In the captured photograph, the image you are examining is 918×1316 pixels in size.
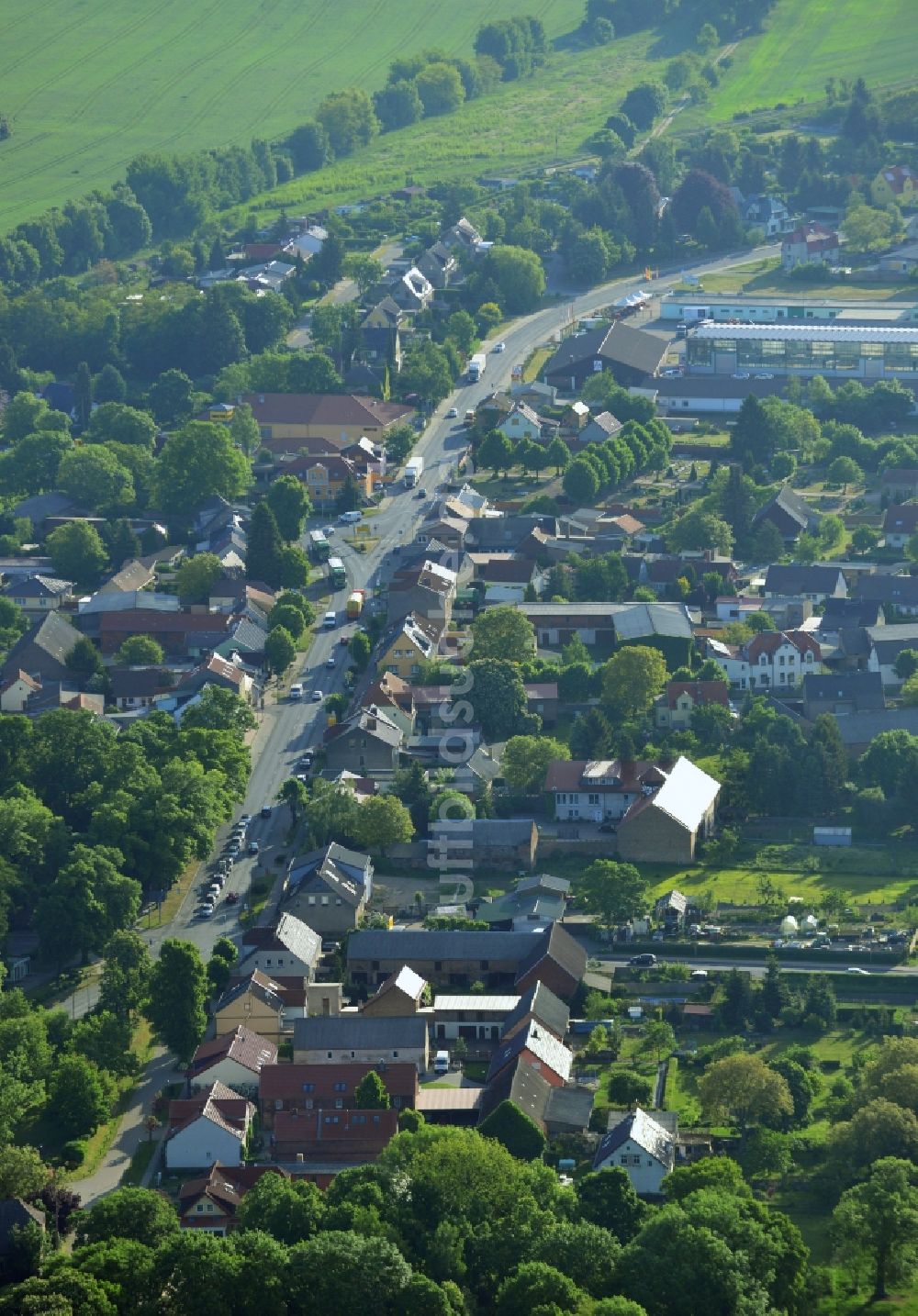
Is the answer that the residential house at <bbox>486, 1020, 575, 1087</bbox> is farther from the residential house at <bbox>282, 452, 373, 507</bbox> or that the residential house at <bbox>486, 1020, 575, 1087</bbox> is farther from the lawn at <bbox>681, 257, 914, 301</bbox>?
the lawn at <bbox>681, 257, 914, 301</bbox>

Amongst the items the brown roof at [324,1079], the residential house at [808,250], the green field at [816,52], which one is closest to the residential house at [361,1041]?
the brown roof at [324,1079]

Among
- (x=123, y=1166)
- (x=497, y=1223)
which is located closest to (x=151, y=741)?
(x=123, y=1166)

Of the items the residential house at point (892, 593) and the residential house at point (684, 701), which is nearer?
the residential house at point (684, 701)

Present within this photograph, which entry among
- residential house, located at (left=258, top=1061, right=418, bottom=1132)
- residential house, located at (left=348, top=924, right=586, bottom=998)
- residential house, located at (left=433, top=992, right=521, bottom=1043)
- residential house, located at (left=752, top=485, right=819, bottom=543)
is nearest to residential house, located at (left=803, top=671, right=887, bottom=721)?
residential house, located at (left=752, top=485, right=819, bottom=543)

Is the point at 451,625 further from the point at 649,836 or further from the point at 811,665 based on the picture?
the point at 649,836

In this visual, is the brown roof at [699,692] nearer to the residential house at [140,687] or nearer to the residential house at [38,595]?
the residential house at [140,687]
